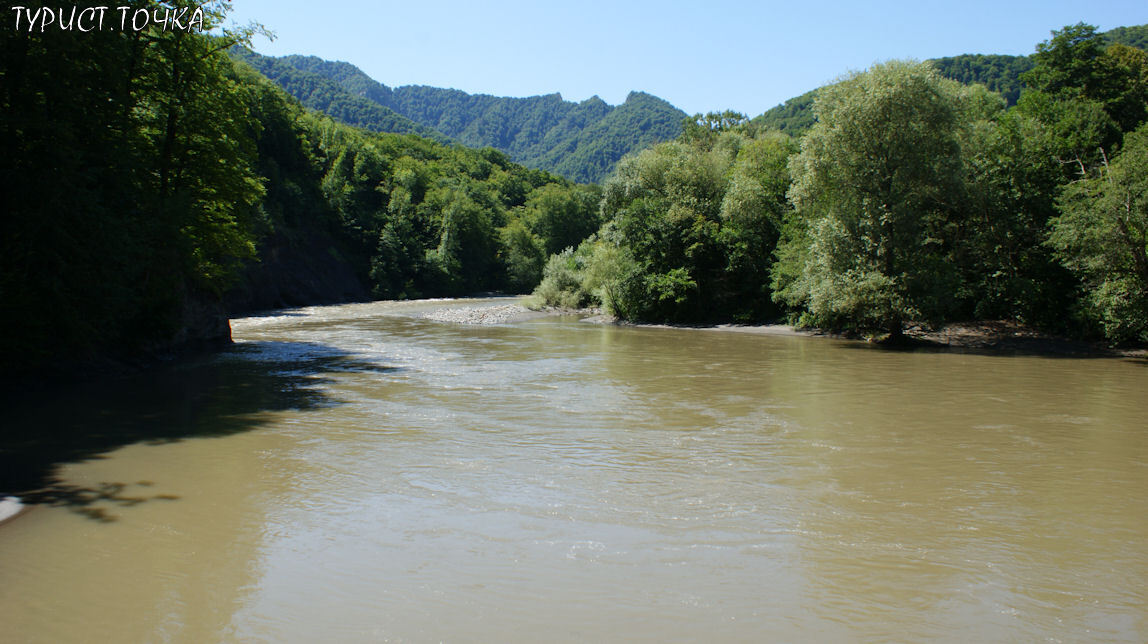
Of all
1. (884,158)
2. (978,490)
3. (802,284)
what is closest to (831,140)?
(884,158)

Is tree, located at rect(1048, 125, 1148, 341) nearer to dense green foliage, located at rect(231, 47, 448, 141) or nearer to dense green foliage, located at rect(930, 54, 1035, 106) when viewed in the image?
dense green foliage, located at rect(930, 54, 1035, 106)

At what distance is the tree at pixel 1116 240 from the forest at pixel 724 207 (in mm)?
70

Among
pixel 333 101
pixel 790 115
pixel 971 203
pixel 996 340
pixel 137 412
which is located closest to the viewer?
pixel 137 412

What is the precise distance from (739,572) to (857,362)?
18.2 meters

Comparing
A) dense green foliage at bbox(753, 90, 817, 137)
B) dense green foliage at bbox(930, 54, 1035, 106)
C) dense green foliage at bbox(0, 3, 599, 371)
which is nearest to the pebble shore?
dense green foliage at bbox(0, 3, 599, 371)

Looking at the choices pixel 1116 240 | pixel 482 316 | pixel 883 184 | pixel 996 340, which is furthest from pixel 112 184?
pixel 996 340

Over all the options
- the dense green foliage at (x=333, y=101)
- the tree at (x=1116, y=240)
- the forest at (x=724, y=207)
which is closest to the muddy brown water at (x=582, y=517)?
the forest at (x=724, y=207)

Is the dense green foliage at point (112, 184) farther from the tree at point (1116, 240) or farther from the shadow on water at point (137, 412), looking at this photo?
the tree at point (1116, 240)

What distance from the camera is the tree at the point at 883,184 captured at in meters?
25.9

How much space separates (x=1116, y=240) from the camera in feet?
73.1

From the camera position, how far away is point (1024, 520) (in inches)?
308

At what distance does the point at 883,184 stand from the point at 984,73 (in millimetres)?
86436

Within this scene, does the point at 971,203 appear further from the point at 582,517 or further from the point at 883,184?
the point at 582,517

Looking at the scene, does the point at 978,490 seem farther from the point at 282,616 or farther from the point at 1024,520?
the point at 282,616
